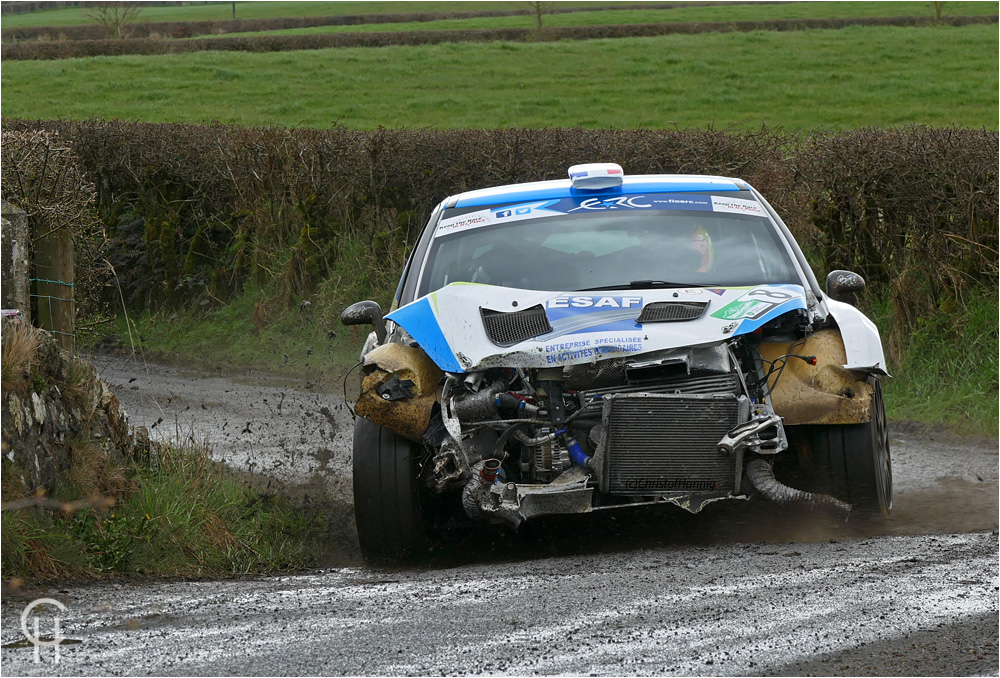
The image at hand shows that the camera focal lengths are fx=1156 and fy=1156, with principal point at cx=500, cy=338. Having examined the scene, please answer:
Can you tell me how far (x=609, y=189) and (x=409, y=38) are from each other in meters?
35.6

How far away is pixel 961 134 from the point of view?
9.53 metres

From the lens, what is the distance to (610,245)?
21.5ft

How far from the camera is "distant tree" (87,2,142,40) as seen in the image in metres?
46.0

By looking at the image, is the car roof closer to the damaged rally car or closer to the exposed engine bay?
the damaged rally car

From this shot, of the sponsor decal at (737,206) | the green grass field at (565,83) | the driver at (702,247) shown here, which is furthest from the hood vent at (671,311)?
the green grass field at (565,83)

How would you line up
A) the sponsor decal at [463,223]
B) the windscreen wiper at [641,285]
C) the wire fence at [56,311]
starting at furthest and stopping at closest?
1. the wire fence at [56,311]
2. the sponsor decal at [463,223]
3. the windscreen wiper at [641,285]

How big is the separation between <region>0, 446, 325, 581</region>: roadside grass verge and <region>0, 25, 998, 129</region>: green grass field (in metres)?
20.4

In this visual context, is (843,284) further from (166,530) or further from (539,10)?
(539,10)

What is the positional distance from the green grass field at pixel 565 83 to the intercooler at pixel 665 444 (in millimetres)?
20903

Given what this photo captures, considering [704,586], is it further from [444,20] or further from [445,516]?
[444,20]

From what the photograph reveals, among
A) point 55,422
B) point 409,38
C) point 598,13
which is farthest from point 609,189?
point 598,13

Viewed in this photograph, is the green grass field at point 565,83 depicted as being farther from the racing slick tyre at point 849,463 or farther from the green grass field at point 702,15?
the racing slick tyre at point 849,463

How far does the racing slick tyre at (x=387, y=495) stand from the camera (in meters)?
5.56

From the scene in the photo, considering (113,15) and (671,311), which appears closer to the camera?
(671,311)
